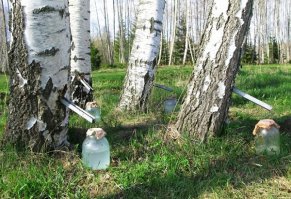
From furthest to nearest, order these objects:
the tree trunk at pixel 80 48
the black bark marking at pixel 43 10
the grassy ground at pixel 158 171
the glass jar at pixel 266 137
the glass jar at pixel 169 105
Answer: the tree trunk at pixel 80 48 → the glass jar at pixel 169 105 → the glass jar at pixel 266 137 → the black bark marking at pixel 43 10 → the grassy ground at pixel 158 171

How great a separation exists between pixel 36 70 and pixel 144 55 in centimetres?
222

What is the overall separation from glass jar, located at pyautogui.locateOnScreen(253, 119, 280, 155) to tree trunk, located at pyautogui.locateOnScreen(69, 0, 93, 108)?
2.71 meters

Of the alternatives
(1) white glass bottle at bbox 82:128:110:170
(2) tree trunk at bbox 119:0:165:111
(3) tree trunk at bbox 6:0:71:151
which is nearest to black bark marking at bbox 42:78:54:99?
(3) tree trunk at bbox 6:0:71:151

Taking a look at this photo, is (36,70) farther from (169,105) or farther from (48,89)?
(169,105)

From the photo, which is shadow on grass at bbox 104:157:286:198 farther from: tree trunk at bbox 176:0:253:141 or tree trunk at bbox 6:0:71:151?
tree trunk at bbox 6:0:71:151

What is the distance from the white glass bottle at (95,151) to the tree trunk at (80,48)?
93.9 inches

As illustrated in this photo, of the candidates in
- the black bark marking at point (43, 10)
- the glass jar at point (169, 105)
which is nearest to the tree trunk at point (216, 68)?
the black bark marking at point (43, 10)

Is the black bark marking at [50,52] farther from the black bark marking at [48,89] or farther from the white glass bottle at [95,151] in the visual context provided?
the white glass bottle at [95,151]

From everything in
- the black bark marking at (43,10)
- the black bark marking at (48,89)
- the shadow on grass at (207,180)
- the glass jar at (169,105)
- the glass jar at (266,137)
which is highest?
the black bark marking at (43,10)

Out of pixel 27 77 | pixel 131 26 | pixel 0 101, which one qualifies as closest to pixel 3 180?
pixel 27 77

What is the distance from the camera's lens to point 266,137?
3.13 metres

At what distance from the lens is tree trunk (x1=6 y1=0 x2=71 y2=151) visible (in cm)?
277

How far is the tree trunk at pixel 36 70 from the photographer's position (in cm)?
277

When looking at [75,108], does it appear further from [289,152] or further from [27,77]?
[289,152]
